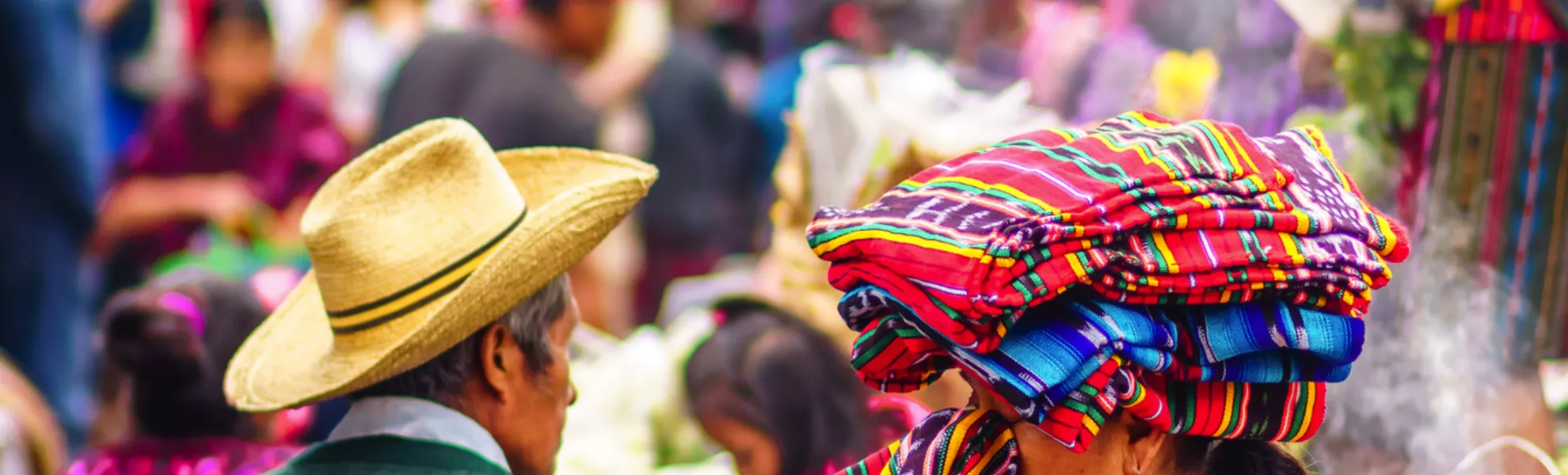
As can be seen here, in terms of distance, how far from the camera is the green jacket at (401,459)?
2082mm

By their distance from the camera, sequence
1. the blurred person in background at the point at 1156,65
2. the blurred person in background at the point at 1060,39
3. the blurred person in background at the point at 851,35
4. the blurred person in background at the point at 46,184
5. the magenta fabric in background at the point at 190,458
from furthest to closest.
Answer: the blurred person in background at the point at 851,35
the blurred person in background at the point at 1060,39
the blurred person in background at the point at 46,184
the blurred person in background at the point at 1156,65
the magenta fabric in background at the point at 190,458

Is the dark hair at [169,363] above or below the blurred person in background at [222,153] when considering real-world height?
above

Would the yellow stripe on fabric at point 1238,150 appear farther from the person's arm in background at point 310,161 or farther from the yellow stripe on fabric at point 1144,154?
the person's arm in background at point 310,161

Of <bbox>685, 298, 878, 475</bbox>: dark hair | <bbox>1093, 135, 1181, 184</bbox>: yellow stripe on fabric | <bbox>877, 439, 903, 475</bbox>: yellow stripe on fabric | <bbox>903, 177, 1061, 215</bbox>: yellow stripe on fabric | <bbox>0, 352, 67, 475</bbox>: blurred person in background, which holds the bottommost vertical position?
<bbox>0, 352, 67, 475</bbox>: blurred person in background

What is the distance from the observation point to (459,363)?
6.99ft

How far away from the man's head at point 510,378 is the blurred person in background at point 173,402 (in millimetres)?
811

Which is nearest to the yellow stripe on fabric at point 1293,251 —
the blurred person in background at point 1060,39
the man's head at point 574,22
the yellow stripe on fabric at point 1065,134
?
the yellow stripe on fabric at point 1065,134

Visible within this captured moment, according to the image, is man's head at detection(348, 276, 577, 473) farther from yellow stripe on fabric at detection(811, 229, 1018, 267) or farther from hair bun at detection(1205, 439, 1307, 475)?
hair bun at detection(1205, 439, 1307, 475)

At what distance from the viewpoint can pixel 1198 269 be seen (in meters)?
1.34

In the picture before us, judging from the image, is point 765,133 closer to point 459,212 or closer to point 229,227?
point 229,227

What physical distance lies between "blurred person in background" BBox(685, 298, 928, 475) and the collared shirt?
2.84 feet

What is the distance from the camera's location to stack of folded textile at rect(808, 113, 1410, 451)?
132cm

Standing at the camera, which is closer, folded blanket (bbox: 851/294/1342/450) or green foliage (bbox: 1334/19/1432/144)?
folded blanket (bbox: 851/294/1342/450)

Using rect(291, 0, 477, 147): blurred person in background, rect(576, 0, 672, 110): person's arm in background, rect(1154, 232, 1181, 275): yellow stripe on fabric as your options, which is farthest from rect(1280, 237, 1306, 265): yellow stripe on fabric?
rect(291, 0, 477, 147): blurred person in background
